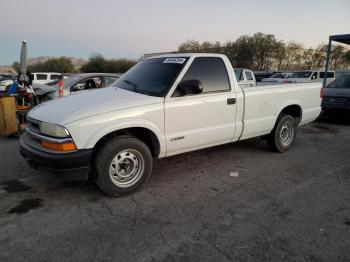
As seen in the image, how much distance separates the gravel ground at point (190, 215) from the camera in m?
2.82

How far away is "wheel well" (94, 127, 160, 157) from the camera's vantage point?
3.94m

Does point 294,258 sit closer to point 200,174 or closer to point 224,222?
point 224,222

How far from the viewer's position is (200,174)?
15.8ft

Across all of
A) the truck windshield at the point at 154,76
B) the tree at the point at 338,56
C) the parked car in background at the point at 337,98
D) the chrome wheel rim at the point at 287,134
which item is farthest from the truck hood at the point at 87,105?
the tree at the point at 338,56

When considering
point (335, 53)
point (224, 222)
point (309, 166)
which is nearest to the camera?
point (224, 222)

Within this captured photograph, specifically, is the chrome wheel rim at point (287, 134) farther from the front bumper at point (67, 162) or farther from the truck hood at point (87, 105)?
the front bumper at point (67, 162)

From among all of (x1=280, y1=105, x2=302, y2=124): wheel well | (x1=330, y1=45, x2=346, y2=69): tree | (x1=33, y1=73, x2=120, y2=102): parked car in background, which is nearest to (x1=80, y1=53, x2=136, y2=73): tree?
(x1=330, y1=45, x2=346, y2=69): tree

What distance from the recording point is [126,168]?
13.2ft

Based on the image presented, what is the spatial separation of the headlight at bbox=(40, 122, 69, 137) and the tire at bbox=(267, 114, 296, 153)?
395 cm

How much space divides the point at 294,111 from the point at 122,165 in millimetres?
4011

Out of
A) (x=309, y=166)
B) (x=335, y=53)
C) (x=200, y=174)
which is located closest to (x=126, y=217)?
(x=200, y=174)

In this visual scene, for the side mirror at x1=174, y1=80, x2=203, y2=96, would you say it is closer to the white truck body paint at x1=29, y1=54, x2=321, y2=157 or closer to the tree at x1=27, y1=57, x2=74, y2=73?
the white truck body paint at x1=29, y1=54, x2=321, y2=157

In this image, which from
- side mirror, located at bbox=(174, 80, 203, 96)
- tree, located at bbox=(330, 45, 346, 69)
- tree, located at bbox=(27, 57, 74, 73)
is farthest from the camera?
tree, located at bbox=(27, 57, 74, 73)

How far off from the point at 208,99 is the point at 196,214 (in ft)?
5.85
